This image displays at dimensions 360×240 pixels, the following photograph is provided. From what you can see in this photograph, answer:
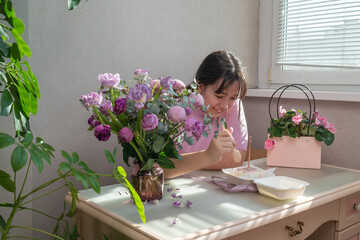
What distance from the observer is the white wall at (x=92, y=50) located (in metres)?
1.52

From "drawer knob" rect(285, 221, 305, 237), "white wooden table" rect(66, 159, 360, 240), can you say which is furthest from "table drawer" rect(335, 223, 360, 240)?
"drawer knob" rect(285, 221, 305, 237)

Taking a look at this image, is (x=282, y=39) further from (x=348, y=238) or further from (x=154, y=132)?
(x=154, y=132)

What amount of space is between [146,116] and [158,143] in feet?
0.37

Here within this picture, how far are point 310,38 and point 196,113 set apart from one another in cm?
93

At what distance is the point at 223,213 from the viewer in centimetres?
110

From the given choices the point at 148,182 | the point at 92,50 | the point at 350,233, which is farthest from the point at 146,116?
the point at 350,233

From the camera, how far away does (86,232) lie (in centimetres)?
124

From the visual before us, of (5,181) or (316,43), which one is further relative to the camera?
(316,43)

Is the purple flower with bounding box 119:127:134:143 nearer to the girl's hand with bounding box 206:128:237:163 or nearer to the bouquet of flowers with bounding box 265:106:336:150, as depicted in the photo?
the girl's hand with bounding box 206:128:237:163

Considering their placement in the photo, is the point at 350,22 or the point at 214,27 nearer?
the point at 350,22

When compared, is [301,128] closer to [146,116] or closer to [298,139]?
[298,139]

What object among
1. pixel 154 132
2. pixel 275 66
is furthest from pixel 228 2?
pixel 154 132

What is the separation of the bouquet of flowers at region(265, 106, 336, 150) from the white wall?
595 mm

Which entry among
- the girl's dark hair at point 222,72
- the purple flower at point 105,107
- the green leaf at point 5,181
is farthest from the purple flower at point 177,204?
the girl's dark hair at point 222,72
